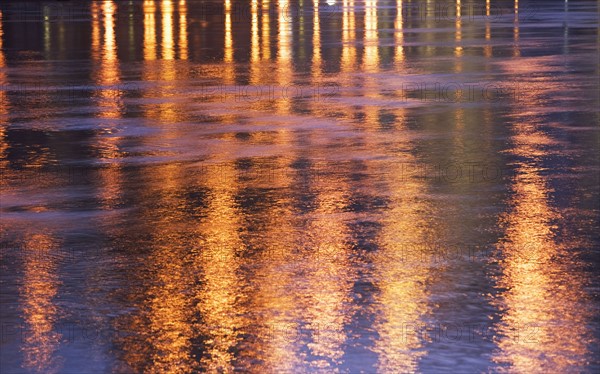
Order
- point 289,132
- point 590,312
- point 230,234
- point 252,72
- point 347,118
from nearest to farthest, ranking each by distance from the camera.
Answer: point 590,312, point 230,234, point 289,132, point 347,118, point 252,72

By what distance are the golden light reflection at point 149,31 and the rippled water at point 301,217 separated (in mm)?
3018

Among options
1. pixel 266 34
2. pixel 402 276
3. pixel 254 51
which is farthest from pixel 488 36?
pixel 402 276

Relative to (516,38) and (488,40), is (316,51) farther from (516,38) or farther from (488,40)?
(516,38)

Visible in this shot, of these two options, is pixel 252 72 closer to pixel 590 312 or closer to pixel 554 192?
pixel 554 192

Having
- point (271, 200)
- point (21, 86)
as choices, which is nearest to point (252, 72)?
point (21, 86)

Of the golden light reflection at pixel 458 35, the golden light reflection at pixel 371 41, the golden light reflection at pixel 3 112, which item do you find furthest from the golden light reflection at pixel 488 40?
the golden light reflection at pixel 3 112

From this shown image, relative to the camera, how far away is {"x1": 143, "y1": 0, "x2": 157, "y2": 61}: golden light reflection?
25.8 m

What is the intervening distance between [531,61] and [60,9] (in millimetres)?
26395

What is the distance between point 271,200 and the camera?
35.3ft

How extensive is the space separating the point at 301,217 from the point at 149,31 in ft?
77.3

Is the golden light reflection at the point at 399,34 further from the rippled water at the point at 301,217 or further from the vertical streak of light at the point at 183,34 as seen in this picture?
the vertical streak of light at the point at 183,34

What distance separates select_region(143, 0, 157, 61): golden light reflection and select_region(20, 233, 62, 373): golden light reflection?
51.4 feet

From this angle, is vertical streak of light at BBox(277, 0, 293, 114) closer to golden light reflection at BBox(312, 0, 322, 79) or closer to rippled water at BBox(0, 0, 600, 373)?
rippled water at BBox(0, 0, 600, 373)

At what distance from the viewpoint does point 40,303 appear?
7664 mm
